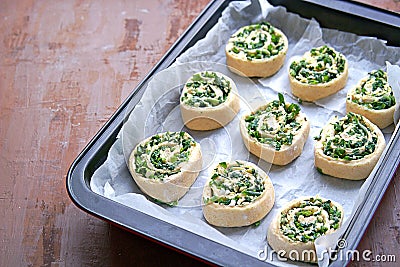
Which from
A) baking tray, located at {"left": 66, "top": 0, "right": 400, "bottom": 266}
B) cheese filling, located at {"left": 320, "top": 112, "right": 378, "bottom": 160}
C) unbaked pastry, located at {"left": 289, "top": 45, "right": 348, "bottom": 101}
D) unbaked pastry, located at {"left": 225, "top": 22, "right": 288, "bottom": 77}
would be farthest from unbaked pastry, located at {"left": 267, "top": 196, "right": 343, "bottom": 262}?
unbaked pastry, located at {"left": 225, "top": 22, "right": 288, "bottom": 77}

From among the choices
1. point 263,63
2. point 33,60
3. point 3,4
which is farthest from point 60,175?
point 3,4

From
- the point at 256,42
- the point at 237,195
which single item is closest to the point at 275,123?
the point at 237,195

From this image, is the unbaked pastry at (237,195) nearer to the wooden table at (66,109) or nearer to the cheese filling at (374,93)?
the wooden table at (66,109)

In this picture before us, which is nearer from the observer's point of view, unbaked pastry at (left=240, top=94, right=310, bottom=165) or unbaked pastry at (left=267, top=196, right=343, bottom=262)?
unbaked pastry at (left=267, top=196, right=343, bottom=262)

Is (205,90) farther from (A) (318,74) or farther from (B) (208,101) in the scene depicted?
(A) (318,74)

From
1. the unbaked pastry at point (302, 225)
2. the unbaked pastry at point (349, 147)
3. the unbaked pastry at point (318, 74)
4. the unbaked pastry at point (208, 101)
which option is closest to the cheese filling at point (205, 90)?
the unbaked pastry at point (208, 101)

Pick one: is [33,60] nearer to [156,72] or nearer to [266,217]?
[156,72]

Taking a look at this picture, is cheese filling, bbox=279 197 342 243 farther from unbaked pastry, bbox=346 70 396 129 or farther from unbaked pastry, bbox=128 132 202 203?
unbaked pastry, bbox=346 70 396 129
